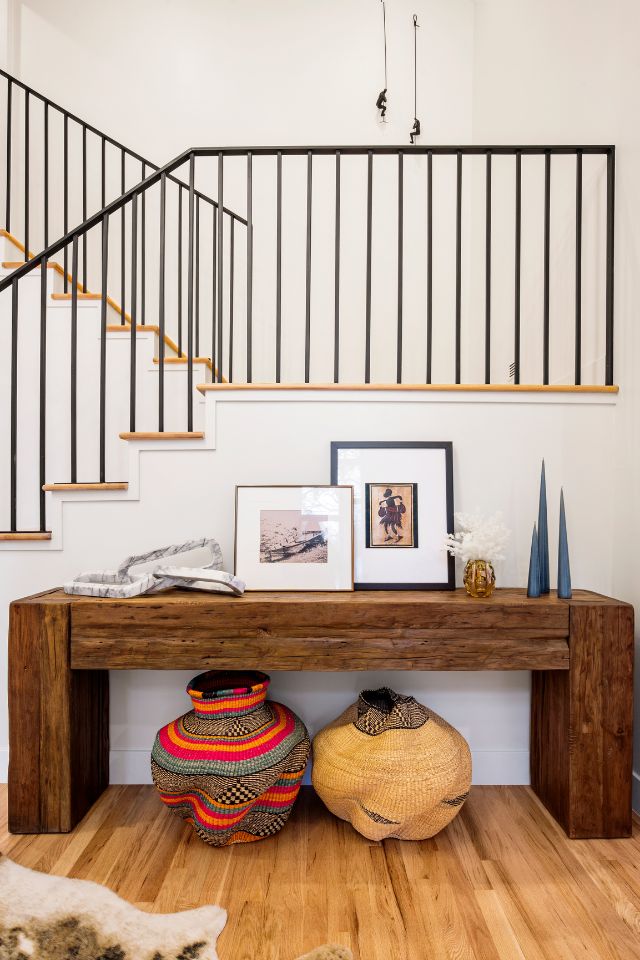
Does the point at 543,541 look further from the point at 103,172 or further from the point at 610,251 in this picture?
the point at 103,172

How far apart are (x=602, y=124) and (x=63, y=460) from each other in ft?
8.14

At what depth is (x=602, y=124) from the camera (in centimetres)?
193

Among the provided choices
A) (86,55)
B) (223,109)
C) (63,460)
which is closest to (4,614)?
(63,460)

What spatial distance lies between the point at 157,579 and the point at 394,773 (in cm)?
85

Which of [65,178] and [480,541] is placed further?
[65,178]

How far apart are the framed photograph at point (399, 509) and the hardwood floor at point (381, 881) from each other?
0.71 meters

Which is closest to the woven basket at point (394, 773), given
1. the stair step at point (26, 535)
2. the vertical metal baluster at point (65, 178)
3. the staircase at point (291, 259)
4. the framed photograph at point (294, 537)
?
the framed photograph at point (294, 537)

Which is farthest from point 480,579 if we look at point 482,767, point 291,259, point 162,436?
point 291,259

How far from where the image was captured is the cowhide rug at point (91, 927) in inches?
43.3

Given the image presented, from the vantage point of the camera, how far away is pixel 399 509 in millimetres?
1798

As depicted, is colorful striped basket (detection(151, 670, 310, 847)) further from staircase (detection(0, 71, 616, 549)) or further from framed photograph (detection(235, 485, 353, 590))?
staircase (detection(0, 71, 616, 549))

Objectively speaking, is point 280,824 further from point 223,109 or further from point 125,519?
point 223,109

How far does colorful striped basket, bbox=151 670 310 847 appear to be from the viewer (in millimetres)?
1438

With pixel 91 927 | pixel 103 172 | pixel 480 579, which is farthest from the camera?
pixel 103 172
